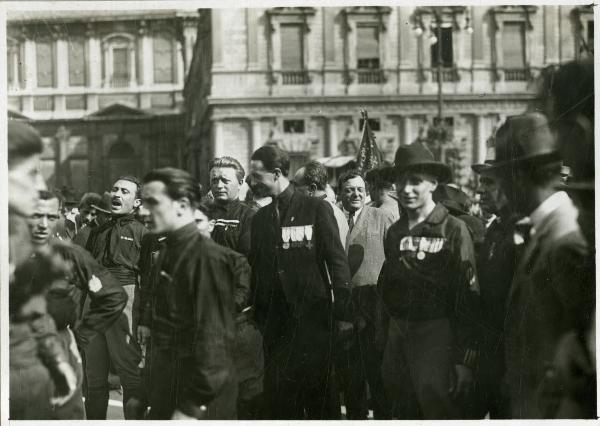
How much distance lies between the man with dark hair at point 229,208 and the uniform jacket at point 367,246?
0.95 meters

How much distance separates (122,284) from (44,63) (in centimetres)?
227

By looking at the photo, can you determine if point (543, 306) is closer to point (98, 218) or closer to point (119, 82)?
point (98, 218)

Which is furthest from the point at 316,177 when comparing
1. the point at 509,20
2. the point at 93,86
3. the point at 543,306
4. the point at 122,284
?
the point at 509,20

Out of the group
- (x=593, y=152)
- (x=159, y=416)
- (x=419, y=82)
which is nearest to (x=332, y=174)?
(x=419, y=82)

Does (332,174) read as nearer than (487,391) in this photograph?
No

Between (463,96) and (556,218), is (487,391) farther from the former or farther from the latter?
(463,96)

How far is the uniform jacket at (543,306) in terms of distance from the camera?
468cm

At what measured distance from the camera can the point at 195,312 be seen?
170 inches

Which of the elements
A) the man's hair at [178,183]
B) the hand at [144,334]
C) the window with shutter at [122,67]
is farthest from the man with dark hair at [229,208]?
the window with shutter at [122,67]

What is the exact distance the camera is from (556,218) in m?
4.64

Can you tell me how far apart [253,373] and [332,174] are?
9.82 metres

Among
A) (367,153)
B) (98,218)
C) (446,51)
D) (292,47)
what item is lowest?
(98,218)

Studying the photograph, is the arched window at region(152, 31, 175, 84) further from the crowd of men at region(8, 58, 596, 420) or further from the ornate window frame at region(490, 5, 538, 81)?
the crowd of men at region(8, 58, 596, 420)

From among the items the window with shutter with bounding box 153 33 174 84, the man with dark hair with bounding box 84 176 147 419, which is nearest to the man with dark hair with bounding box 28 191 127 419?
the man with dark hair with bounding box 84 176 147 419
